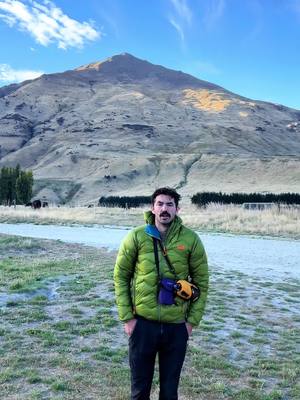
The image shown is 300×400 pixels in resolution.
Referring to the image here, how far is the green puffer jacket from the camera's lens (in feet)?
15.0

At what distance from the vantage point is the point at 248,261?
18.9 metres

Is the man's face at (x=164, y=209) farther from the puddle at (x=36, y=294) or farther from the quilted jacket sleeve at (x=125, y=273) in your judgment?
the puddle at (x=36, y=294)

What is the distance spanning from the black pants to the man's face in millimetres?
908

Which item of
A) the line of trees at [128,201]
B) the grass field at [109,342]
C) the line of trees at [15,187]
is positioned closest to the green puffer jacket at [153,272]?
the grass field at [109,342]

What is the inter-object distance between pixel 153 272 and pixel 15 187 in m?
93.2

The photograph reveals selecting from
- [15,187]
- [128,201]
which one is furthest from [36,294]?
[15,187]

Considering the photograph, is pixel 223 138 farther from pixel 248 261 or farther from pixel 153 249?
pixel 153 249

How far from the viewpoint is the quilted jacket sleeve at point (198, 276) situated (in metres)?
4.72

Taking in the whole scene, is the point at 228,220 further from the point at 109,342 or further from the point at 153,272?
the point at 153,272

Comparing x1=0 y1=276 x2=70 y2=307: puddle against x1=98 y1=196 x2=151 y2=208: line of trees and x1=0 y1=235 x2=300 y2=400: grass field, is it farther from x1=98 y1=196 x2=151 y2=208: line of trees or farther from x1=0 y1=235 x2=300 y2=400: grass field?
x1=98 y1=196 x2=151 y2=208: line of trees

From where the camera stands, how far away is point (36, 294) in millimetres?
10883

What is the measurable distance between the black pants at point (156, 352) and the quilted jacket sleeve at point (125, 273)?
0.63 ft

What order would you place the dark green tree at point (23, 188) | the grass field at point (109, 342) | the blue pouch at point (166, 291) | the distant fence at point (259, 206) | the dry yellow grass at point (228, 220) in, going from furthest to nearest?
the dark green tree at point (23, 188) → the distant fence at point (259, 206) → the dry yellow grass at point (228, 220) → the grass field at point (109, 342) → the blue pouch at point (166, 291)

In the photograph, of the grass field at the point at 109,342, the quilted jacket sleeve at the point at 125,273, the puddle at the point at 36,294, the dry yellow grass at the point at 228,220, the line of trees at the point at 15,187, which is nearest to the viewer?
the quilted jacket sleeve at the point at 125,273
